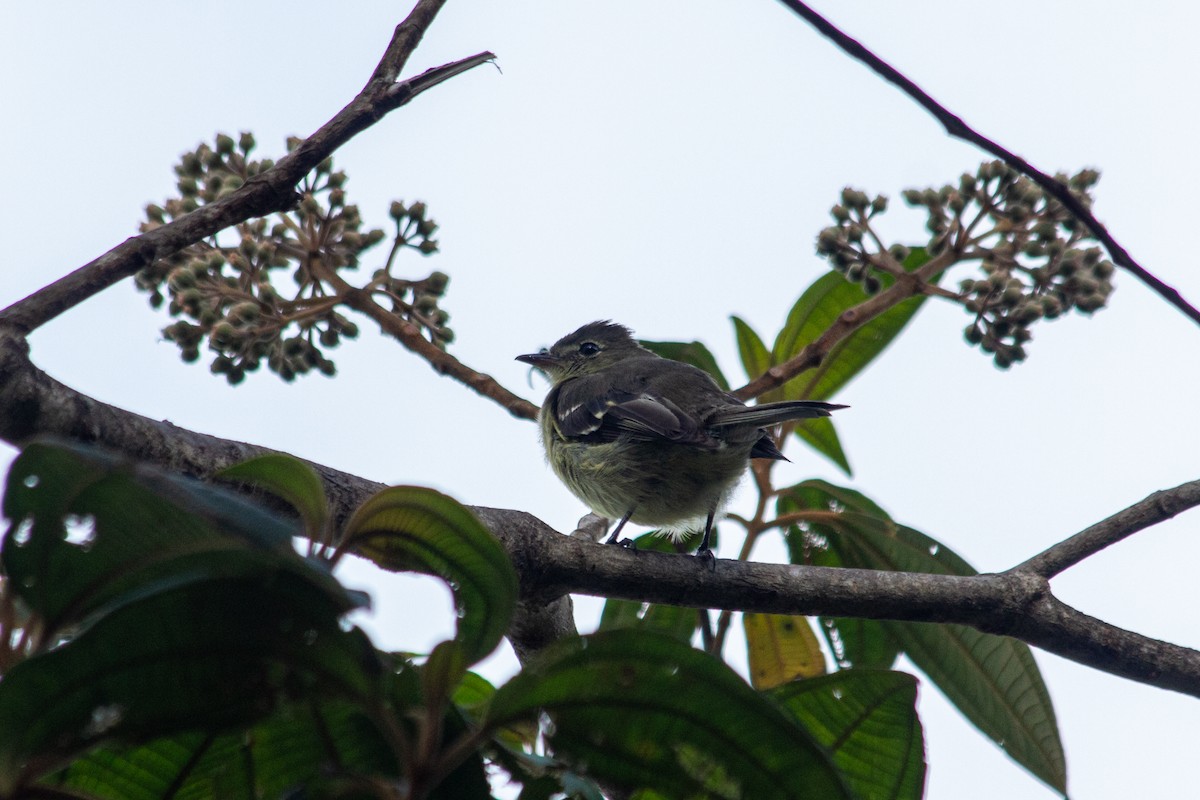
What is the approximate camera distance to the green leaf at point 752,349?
4344 mm

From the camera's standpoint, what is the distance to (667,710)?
1.44m

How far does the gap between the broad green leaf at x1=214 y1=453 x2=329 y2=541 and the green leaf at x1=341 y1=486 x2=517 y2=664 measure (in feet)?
0.19

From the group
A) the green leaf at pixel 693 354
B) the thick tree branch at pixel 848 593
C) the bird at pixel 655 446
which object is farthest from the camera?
the bird at pixel 655 446

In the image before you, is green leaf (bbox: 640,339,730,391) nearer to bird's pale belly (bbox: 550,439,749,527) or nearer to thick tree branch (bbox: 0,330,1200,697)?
bird's pale belly (bbox: 550,439,749,527)

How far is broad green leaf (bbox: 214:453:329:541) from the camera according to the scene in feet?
4.99

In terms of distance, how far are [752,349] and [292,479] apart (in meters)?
2.98

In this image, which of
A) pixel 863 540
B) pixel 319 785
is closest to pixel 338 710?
pixel 319 785

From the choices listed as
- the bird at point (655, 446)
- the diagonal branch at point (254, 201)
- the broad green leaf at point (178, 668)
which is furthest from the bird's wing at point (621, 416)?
the broad green leaf at point (178, 668)

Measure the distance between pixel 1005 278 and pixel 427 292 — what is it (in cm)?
195

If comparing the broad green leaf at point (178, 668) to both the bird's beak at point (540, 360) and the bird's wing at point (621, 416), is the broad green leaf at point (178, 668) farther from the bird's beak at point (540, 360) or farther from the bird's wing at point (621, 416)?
the bird's beak at point (540, 360)

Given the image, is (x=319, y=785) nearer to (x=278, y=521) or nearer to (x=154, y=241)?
(x=278, y=521)

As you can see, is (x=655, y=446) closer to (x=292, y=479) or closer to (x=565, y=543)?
(x=565, y=543)

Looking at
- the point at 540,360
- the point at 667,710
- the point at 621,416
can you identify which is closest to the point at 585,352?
the point at 540,360

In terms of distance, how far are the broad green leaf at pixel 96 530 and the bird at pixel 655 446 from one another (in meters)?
3.16
